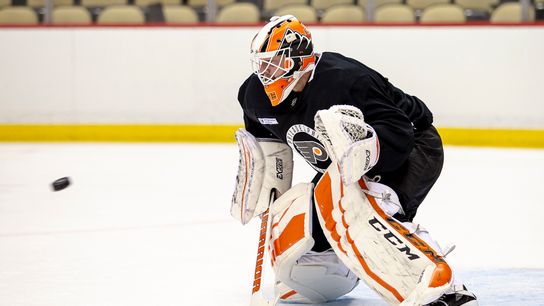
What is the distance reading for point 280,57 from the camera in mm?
2477

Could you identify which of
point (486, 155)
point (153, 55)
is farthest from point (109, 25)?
point (486, 155)

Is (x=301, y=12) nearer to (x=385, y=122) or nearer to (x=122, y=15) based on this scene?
(x=122, y=15)

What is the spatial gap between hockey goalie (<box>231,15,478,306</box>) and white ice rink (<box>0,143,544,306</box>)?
255 millimetres

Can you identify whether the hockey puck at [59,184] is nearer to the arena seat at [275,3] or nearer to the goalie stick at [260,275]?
the goalie stick at [260,275]

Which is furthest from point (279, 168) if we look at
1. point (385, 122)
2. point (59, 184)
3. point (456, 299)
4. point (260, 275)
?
point (59, 184)

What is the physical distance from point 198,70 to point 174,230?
3.64 meters

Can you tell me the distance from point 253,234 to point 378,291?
151 centimetres

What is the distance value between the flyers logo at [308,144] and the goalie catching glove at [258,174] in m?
0.07

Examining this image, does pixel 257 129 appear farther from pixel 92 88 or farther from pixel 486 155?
pixel 92 88

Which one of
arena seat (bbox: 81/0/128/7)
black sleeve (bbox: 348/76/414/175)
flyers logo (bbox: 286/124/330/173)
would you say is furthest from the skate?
arena seat (bbox: 81/0/128/7)

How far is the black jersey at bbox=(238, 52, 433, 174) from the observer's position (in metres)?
2.40

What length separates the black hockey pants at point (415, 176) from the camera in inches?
100

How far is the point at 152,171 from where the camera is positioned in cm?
576

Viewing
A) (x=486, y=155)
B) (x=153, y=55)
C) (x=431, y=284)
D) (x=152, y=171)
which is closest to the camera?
(x=431, y=284)
